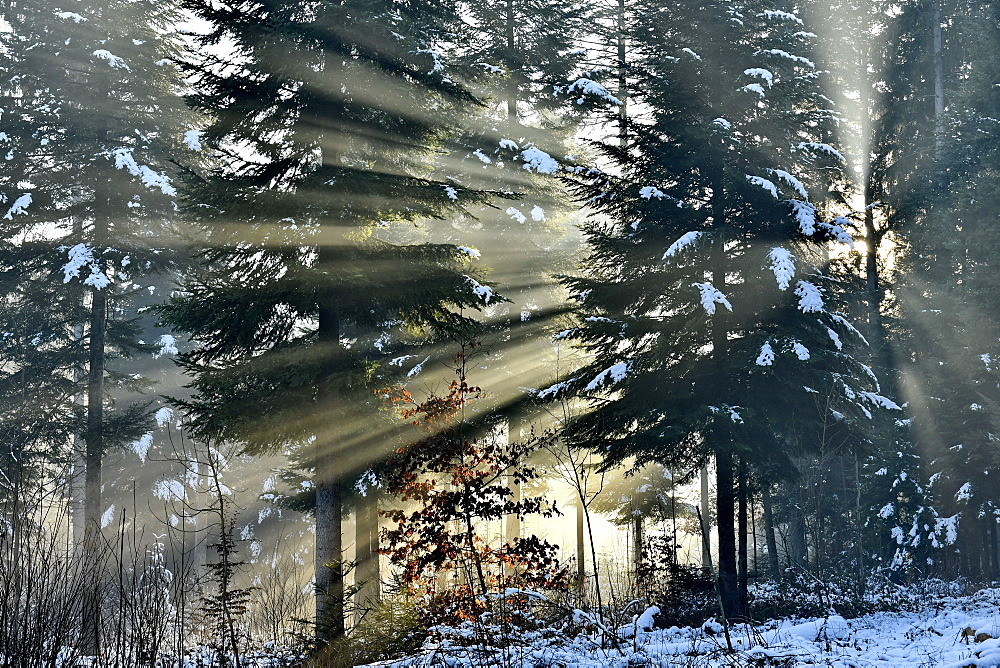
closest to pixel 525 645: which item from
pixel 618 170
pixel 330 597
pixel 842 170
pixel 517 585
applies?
pixel 517 585

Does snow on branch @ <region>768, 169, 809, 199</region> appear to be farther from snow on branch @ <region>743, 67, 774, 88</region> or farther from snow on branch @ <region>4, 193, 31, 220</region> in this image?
snow on branch @ <region>4, 193, 31, 220</region>

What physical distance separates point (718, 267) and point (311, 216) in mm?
8009

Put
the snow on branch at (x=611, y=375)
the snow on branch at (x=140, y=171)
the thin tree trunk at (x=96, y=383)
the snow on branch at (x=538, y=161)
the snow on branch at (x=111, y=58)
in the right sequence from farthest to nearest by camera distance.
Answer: the snow on branch at (x=111, y=58) < the snow on branch at (x=538, y=161) < the snow on branch at (x=140, y=171) < the thin tree trunk at (x=96, y=383) < the snow on branch at (x=611, y=375)

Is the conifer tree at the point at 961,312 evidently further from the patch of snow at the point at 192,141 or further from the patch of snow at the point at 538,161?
the patch of snow at the point at 192,141

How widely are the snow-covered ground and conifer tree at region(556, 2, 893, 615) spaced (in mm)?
4465

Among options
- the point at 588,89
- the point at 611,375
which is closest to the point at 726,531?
the point at 611,375

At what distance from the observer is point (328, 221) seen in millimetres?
10898

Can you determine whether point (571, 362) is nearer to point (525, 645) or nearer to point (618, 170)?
point (618, 170)

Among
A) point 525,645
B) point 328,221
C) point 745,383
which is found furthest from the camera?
point 745,383

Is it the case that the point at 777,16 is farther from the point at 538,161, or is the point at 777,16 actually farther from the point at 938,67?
the point at 938,67

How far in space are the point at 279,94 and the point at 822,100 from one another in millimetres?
11011

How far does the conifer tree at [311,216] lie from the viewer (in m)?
10.8

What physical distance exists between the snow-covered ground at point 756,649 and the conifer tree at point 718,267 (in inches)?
176

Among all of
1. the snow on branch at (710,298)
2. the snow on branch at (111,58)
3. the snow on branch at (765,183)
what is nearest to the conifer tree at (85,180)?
the snow on branch at (111,58)
